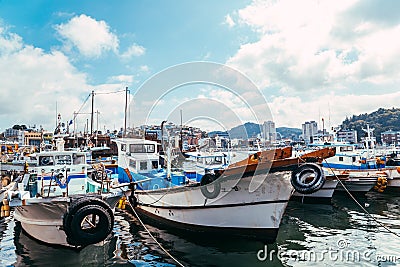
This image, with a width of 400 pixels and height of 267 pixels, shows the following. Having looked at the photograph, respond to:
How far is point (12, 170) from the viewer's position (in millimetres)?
21375

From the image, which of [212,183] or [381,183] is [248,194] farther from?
[381,183]

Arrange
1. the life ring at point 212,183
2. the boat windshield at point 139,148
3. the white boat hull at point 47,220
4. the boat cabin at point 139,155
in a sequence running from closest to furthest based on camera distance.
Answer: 1. the white boat hull at point 47,220
2. the life ring at point 212,183
3. the boat cabin at point 139,155
4. the boat windshield at point 139,148

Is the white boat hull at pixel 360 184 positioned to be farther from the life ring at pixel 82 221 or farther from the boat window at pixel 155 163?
the life ring at pixel 82 221

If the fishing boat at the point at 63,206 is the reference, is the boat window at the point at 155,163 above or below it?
above

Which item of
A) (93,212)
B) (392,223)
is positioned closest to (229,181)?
(93,212)

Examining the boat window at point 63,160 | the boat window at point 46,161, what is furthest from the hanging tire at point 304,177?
the boat window at point 46,161

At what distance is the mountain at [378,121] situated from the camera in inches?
4171

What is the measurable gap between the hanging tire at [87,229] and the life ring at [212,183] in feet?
11.0

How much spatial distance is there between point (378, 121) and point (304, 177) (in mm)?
131362

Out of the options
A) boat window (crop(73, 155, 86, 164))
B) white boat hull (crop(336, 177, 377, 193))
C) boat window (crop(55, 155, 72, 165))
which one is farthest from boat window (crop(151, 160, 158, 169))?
white boat hull (crop(336, 177, 377, 193))

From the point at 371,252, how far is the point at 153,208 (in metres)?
8.22

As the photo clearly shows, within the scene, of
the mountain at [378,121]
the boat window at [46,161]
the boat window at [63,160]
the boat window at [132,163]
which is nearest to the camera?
the boat window at [46,161]

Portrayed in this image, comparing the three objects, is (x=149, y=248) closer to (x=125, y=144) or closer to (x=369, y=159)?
(x=125, y=144)

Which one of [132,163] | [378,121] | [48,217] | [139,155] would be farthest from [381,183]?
[378,121]
